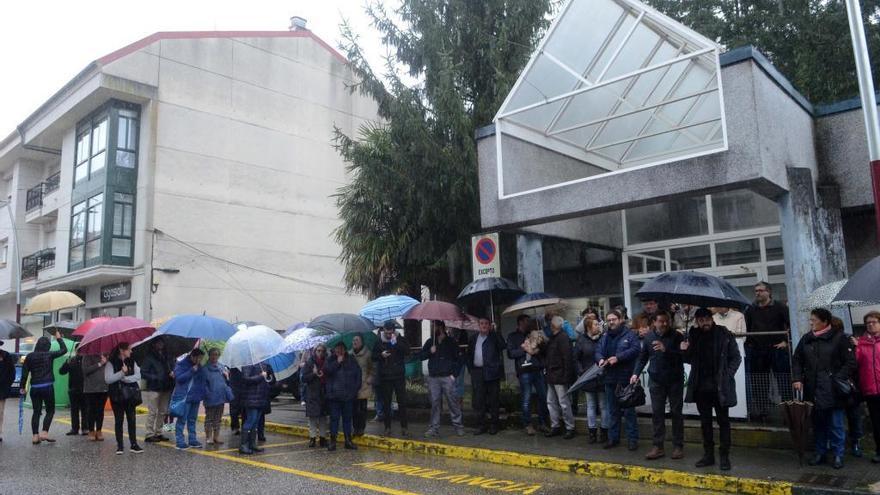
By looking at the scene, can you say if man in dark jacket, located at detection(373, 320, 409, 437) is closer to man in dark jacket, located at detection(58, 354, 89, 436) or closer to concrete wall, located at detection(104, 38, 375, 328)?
man in dark jacket, located at detection(58, 354, 89, 436)

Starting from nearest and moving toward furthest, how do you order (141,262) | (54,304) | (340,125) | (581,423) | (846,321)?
1. (846,321)
2. (581,423)
3. (54,304)
4. (141,262)
5. (340,125)

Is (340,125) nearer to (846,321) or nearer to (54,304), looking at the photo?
(54,304)

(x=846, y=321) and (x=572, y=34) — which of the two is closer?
(x=846, y=321)

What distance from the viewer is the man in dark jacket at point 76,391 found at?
11.8 metres

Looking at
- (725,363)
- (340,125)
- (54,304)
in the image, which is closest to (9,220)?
(340,125)

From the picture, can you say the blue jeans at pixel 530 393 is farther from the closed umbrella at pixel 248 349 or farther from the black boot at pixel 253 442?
the black boot at pixel 253 442

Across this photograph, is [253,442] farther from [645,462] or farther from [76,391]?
[645,462]

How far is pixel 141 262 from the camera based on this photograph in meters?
24.8

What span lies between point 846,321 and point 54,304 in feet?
49.2

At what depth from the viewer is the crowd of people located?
24.3ft

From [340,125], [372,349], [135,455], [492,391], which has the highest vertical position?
[340,125]

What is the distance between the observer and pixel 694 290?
286 inches

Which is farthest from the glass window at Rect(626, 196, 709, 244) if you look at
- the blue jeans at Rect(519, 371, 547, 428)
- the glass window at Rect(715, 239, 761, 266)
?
the blue jeans at Rect(519, 371, 547, 428)

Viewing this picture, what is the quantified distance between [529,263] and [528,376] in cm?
271
